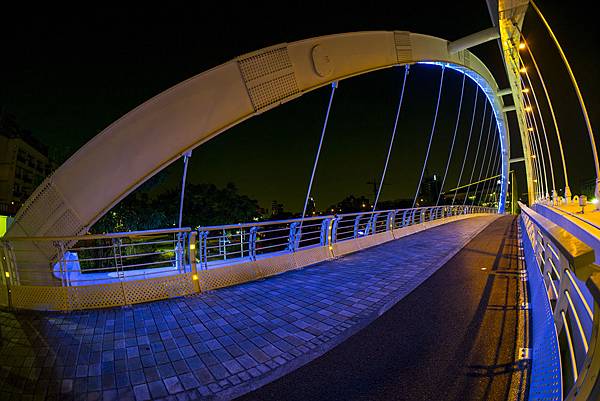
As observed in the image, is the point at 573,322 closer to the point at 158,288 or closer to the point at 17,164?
the point at 158,288

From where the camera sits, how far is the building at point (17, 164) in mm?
46156

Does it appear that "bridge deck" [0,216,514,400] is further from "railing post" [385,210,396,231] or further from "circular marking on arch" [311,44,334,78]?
"railing post" [385,210,396,231]

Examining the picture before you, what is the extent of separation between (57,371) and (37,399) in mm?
436

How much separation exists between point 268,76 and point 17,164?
218ft

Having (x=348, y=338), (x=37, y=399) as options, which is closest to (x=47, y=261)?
(x=37, y=399)

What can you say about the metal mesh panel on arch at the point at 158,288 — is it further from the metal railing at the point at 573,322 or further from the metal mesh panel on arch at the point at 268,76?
the metal railing at the point at 573,322

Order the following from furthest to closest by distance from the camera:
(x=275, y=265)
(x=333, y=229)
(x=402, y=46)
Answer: (x=402, y=46) < (x=333, y=229) < (x=275, y=265)

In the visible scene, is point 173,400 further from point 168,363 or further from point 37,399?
point 37,399

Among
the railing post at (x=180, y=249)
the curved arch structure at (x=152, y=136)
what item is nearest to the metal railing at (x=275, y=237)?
the railing post at (x=180, y=249)

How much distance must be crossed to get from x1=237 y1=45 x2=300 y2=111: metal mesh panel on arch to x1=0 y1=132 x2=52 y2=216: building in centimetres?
4971

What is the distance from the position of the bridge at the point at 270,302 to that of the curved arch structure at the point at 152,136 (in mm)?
26

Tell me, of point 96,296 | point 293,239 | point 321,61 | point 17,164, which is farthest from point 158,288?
point 17,164

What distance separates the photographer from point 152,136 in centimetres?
555

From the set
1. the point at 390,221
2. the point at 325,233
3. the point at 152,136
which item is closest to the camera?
the point at 152,136
